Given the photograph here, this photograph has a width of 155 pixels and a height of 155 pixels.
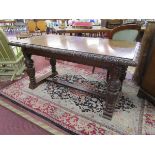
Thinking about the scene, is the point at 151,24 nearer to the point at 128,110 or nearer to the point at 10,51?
the point at 128,110

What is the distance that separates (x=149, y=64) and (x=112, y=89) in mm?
660

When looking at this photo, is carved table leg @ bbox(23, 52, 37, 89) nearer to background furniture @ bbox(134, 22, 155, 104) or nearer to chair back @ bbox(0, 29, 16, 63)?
chair back @ bbox(0, 29, 16, 63)


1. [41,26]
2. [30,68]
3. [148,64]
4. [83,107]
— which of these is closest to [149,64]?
[148,64]

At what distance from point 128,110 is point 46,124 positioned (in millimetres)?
987

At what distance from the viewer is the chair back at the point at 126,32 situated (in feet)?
6.59

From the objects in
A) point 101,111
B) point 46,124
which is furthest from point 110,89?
point 46,124

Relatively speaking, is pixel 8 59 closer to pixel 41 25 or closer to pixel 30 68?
pixel 30 68

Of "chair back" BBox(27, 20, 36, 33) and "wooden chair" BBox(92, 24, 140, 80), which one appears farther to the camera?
"chair back" BBox(27, 20, 36, 33)

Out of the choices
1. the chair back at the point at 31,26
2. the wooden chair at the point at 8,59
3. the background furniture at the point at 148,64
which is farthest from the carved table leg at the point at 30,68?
the chair back at the point at 31,26

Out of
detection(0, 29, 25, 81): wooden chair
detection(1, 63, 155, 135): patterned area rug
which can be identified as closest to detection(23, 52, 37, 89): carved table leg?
detection(1, 63, 155, 135): patterned area rug

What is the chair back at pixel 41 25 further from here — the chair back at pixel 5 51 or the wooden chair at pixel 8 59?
the chair back at pixel 5 51

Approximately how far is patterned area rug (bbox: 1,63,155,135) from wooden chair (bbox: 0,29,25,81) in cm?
28

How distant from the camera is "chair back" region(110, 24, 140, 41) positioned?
201 cm
